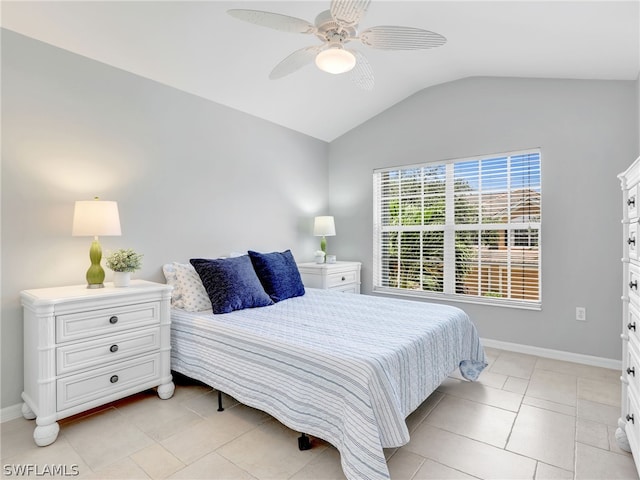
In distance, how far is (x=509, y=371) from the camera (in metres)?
2.94

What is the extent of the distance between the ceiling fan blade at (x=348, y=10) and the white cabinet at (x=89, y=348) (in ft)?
6.66

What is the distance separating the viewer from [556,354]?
323 cm

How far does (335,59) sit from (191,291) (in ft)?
Result: 6.54

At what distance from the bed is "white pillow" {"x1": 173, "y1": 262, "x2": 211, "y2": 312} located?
3.9 inches

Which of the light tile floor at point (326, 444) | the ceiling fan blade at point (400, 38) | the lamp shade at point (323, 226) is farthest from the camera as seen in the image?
the lamp shade at point (323, 226)

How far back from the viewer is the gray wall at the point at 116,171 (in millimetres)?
2238

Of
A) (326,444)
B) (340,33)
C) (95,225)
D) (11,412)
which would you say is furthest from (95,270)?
(340,33)

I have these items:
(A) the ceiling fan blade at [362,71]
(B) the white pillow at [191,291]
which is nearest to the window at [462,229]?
(A) the ceiling fan blade at [362,71]

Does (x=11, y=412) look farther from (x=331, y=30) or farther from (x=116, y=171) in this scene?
(x=331, y=30)

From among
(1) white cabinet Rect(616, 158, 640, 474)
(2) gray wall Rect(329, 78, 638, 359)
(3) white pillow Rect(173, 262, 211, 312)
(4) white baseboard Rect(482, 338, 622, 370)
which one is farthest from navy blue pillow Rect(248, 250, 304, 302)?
(1) white cabinet Rect(616, 158, 640, 474)

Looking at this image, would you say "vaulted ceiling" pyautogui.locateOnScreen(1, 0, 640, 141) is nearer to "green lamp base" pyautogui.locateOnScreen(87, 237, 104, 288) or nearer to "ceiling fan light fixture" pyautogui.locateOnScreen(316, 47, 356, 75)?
"ceiling fan light fixture" pyautogui.locateOnScreen(316, 47, 356, 75)

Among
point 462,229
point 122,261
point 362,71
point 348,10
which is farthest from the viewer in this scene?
point 462,229

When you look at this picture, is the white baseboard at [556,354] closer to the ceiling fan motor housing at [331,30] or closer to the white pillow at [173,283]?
the white pillow at [173,283]

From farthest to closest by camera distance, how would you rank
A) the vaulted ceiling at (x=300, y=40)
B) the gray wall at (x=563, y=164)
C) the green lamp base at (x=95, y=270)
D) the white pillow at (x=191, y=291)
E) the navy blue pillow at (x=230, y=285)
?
the gray wall at (x=563, y=164) → the white pillow at (x=191, y=291) → the navy blue pillow at (x=230, y=285) → the green lamp base at (x=95, y=270) → the vaulted ceiling at (x=300, y=40)
